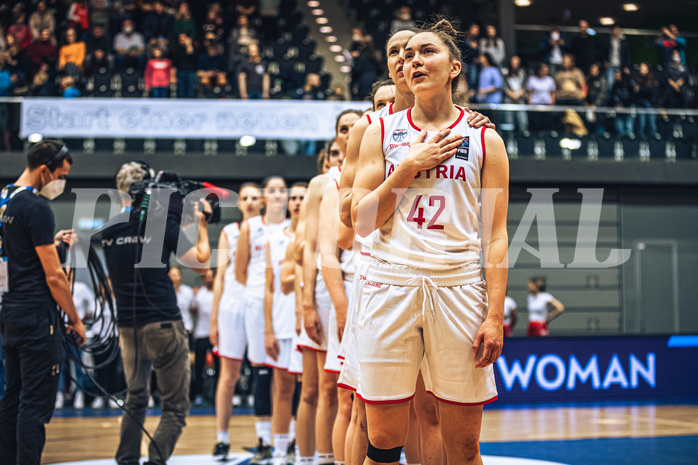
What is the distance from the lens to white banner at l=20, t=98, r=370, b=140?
42.3 ft

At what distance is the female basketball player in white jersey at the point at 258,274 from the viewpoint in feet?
19.4

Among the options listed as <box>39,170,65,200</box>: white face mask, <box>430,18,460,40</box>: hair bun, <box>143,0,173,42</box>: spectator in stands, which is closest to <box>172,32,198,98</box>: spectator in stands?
<box>143,0,173,42</box>: spectator in stands

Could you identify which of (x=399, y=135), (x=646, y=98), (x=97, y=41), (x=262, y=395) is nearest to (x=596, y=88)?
(x=646, y=98)

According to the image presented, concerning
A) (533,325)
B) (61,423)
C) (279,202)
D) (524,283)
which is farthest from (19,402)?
(524,283)

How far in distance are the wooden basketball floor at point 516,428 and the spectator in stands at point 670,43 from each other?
9.05 metres

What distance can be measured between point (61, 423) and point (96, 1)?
34.8ft

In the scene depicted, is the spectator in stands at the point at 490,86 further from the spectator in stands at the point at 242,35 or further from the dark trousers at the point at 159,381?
the dark trousers at the point at 159,381

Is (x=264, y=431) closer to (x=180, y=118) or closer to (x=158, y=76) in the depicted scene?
(x=180, y=118)

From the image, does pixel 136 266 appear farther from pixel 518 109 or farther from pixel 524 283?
pixel 524 283

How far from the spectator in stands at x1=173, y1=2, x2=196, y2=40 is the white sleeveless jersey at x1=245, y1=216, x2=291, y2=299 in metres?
10.1

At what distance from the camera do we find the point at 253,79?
13.8m

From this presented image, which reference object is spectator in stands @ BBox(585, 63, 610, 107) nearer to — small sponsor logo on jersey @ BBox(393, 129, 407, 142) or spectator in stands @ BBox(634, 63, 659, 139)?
spectator in stands @ BBox(634, 63, 659, 139)

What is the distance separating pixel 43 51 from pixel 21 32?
989 millimetres

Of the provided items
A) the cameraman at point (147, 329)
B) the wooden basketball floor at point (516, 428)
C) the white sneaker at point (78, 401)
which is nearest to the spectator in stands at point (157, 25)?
the white sneaker at point (78, 401)
